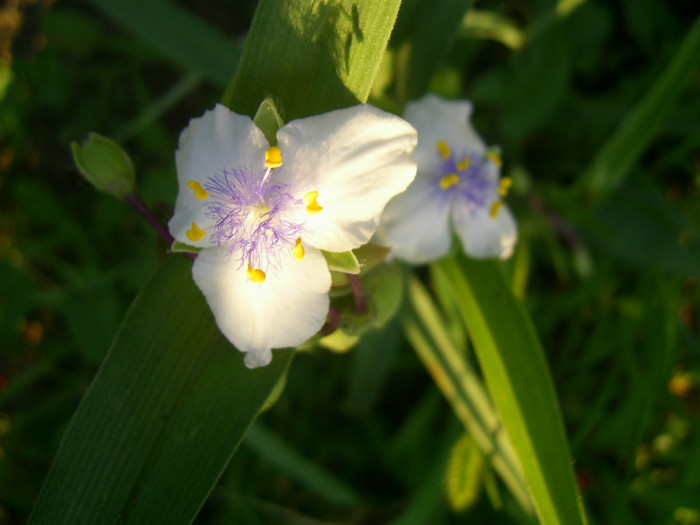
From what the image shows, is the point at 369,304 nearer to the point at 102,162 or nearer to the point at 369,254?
the point at 369,254

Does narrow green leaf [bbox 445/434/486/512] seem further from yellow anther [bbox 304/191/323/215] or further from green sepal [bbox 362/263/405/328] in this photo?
yellow anther [bbox 304/191/323/215]

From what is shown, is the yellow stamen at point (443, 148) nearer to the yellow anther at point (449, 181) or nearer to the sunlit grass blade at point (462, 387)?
the yellow anther at point (449, 181)

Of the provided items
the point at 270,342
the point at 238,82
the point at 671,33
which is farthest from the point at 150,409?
the point at 671,33

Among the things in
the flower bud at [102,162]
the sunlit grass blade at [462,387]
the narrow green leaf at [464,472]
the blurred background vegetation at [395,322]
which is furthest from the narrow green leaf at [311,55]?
the narrow green leaf at [464,472]

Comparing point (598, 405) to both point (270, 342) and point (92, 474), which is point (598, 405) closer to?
point (270, 342)

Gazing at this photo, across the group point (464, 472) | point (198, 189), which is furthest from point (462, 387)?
point (198, 189)

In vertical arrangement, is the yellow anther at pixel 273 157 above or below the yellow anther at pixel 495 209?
above
